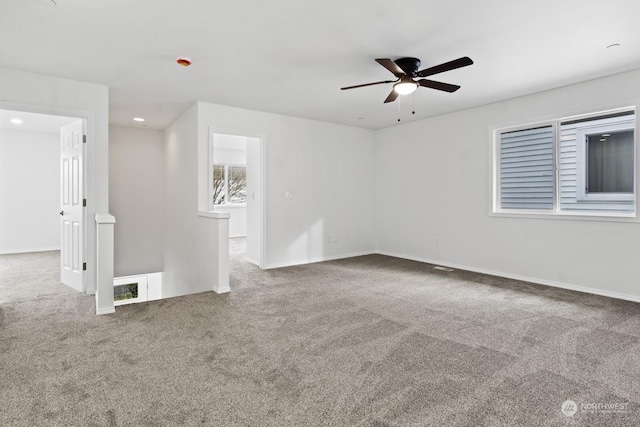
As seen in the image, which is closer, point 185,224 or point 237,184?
point 185,224

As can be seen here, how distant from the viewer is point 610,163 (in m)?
4.04

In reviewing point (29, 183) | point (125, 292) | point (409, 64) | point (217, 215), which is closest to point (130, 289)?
point (125, 292)

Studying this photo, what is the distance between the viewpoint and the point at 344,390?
199 cm

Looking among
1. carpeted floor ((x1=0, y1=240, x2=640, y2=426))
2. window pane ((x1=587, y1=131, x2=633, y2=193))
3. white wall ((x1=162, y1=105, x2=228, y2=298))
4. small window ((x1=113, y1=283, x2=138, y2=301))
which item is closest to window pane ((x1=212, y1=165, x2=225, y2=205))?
white wall ((x1=162, y1=105, x2=228, y2=298))

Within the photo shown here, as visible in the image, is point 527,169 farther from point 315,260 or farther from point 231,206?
point 231,206

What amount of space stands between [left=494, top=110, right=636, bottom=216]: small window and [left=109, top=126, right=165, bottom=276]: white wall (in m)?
6.18

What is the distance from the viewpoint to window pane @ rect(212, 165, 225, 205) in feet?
31.2

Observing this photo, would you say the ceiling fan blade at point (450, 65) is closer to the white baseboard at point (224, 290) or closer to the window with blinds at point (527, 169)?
the window with blinds at point (527, 169)

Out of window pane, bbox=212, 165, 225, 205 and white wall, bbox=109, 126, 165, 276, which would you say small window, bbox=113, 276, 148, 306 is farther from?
window pane, bbox=212, 165, 225, 205

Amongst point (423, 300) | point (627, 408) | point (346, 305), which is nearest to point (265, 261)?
point (346, 305)

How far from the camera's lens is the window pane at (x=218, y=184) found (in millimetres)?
9523

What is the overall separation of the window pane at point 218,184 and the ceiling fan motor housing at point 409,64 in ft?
23.6

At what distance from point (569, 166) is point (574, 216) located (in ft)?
2.21

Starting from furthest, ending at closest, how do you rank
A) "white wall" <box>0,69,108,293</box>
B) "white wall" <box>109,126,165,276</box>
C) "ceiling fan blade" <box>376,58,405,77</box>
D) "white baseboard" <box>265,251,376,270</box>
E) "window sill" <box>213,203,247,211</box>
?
"window sill" <box>213,203,247,211</box>, "white wall" <box>109,126,165,276</box>, "white baseboard" <box>265,251,376,270</box>, "white wall" <box>0,69,108,293</box>, "ceiling fan blade" <box>376,58,405,77</box>
